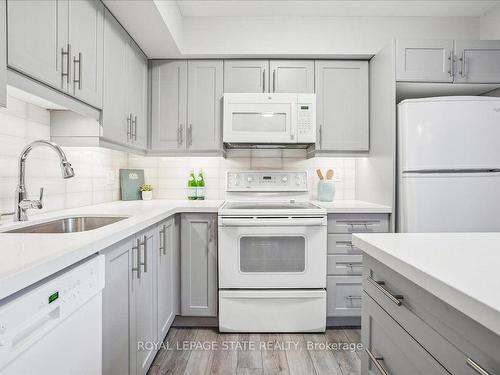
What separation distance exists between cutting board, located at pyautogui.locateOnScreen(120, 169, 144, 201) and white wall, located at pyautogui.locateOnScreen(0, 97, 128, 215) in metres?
0.18

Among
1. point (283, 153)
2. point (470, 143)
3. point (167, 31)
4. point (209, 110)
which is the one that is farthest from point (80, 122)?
point (470, 143)

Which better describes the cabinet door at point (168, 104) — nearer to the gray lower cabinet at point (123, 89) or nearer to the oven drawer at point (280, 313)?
the gray lower cabinet at point (123, 89)

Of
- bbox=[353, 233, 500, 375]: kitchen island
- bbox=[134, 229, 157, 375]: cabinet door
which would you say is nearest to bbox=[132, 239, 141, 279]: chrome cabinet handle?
bbox=[134, 229, 157, 375]: cabinet door

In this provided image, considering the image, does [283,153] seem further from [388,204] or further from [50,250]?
[50,250]

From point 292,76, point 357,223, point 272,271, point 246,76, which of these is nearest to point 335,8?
point 292,76

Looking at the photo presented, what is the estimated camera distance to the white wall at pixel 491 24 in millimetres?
2424

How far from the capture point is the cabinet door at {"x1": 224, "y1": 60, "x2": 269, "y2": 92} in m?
2.62

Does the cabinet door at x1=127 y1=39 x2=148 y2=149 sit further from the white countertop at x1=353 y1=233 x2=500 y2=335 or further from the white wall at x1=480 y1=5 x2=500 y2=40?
the white wall at x1=480 y1=5 x2=500 y2=40

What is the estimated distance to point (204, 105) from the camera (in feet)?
8.64

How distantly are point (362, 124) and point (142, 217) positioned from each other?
1935 mm

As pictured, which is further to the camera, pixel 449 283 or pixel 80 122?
pixel 80 122

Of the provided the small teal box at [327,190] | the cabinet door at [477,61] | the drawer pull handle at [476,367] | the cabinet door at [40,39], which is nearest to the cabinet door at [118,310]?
the cabinet door at [40,39]

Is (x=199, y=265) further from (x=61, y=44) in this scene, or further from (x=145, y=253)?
(x=61, y=44)

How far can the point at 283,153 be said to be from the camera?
2893 mm
